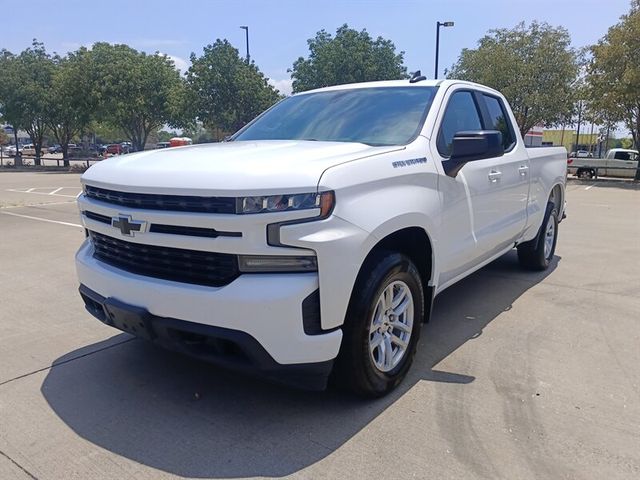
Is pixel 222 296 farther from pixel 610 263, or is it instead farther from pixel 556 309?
pixel 610 263

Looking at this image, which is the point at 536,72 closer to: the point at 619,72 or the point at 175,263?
the point at 619,72

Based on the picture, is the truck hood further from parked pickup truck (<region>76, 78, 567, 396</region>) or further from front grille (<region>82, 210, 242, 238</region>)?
front grille (<region>82, 210, 242, 238</region>)

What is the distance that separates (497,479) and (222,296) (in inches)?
61.5

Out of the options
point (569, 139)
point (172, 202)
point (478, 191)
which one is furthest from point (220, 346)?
point (569, 139)

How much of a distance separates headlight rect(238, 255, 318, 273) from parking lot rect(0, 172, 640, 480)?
0.93 metres

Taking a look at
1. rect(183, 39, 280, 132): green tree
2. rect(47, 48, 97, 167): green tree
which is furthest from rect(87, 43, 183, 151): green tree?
rect(183, 39, 280, 132): green tree

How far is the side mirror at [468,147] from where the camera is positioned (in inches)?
141

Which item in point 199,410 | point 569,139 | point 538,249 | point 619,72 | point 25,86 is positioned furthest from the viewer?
point 569,139

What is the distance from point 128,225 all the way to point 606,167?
28.2 m

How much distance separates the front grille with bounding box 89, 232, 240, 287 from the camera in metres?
2.72

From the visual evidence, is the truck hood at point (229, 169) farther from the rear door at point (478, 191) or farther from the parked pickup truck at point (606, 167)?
the parked pickup truck at point (606, 167)

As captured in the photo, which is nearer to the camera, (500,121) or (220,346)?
(220,346)

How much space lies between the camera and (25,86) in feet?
112

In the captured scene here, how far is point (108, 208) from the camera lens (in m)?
3.12
